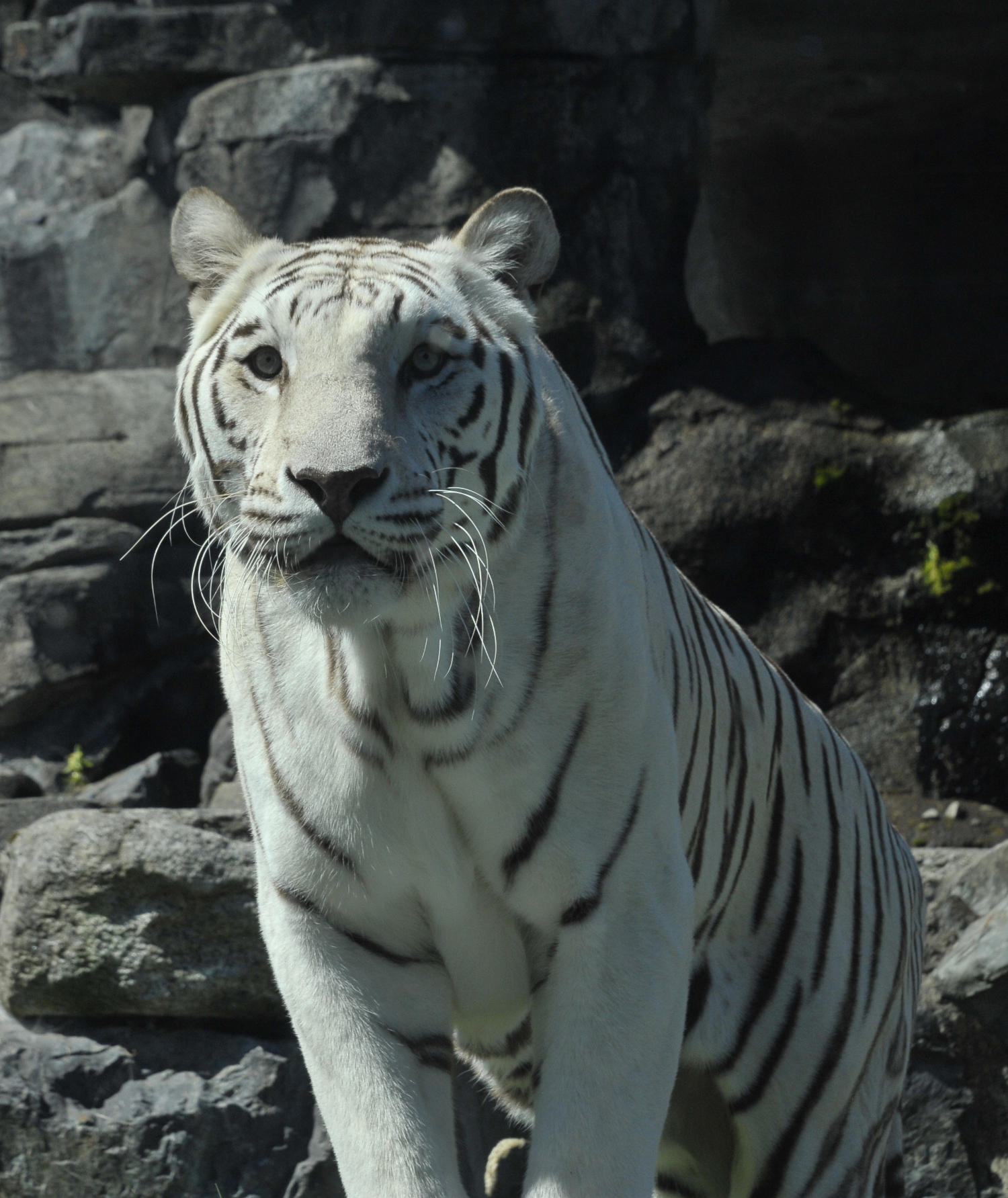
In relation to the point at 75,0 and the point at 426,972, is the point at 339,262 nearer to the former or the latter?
the point at 426,972

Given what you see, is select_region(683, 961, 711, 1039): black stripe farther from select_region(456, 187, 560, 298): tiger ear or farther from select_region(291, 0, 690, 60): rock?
select_region(291, 0, 690, 60): rock

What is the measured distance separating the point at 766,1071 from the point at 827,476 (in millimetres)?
4255

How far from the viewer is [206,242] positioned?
2445mm

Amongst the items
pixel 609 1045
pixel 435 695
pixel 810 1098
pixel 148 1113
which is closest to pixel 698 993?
pixel 810 1098

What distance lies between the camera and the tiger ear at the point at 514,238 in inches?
94.8

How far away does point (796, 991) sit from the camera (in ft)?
9.64

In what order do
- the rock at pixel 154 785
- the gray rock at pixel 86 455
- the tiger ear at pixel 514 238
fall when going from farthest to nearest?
the gray rock at pixel 86 455 → the rock at pixel 154 785 → the tiger ear at pixel 514 238

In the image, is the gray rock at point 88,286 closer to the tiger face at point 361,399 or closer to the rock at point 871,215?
the rock at point 871,215

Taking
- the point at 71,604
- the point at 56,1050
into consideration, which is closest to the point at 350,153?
the point at 71,604

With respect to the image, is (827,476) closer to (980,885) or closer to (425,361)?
(980,885)

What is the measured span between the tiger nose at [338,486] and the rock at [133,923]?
2.01 m

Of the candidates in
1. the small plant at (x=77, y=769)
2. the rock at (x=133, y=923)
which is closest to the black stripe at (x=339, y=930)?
the rock at (x=133, y=923)

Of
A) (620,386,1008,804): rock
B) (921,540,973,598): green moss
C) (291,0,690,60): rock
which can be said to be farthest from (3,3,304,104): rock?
(921,540,973,598): green moss

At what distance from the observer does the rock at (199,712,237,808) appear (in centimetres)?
610
